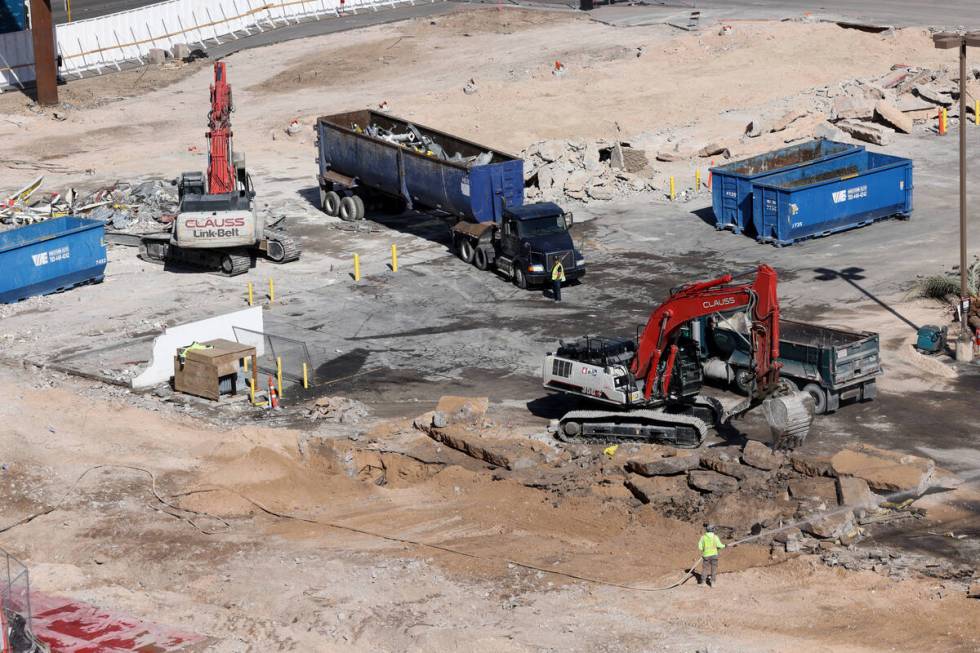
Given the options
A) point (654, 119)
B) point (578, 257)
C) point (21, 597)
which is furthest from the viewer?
point (654, 119)

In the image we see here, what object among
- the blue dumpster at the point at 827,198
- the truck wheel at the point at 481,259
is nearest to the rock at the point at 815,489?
the truck wheel at the point at 481,259

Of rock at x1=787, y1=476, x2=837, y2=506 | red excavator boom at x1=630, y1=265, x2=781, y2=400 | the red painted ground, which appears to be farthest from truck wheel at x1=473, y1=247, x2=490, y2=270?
the red painted ground

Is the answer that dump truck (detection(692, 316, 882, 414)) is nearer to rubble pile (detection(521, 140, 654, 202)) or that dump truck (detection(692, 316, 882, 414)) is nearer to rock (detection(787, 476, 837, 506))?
rock (detection(787, 476, 837, 506))

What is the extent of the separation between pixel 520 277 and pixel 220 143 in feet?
36.4

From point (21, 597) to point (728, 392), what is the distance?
53.4ft

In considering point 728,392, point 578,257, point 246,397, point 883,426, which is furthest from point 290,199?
point 883,426

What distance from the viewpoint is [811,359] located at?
29062 mm

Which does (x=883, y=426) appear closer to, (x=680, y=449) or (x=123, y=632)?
(x=680, y=449)

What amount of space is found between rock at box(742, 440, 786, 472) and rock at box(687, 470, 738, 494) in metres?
0.71

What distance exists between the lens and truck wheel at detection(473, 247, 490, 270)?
41.1m

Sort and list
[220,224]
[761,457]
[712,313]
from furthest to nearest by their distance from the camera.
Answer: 1. [220,224]
2. [712,313]
3. [761,457]

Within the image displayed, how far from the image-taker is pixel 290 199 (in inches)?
1970

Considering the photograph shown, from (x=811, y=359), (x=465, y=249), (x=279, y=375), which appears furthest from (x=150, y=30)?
(x=811, y=359)

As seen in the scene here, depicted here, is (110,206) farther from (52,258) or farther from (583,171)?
(583,171)
